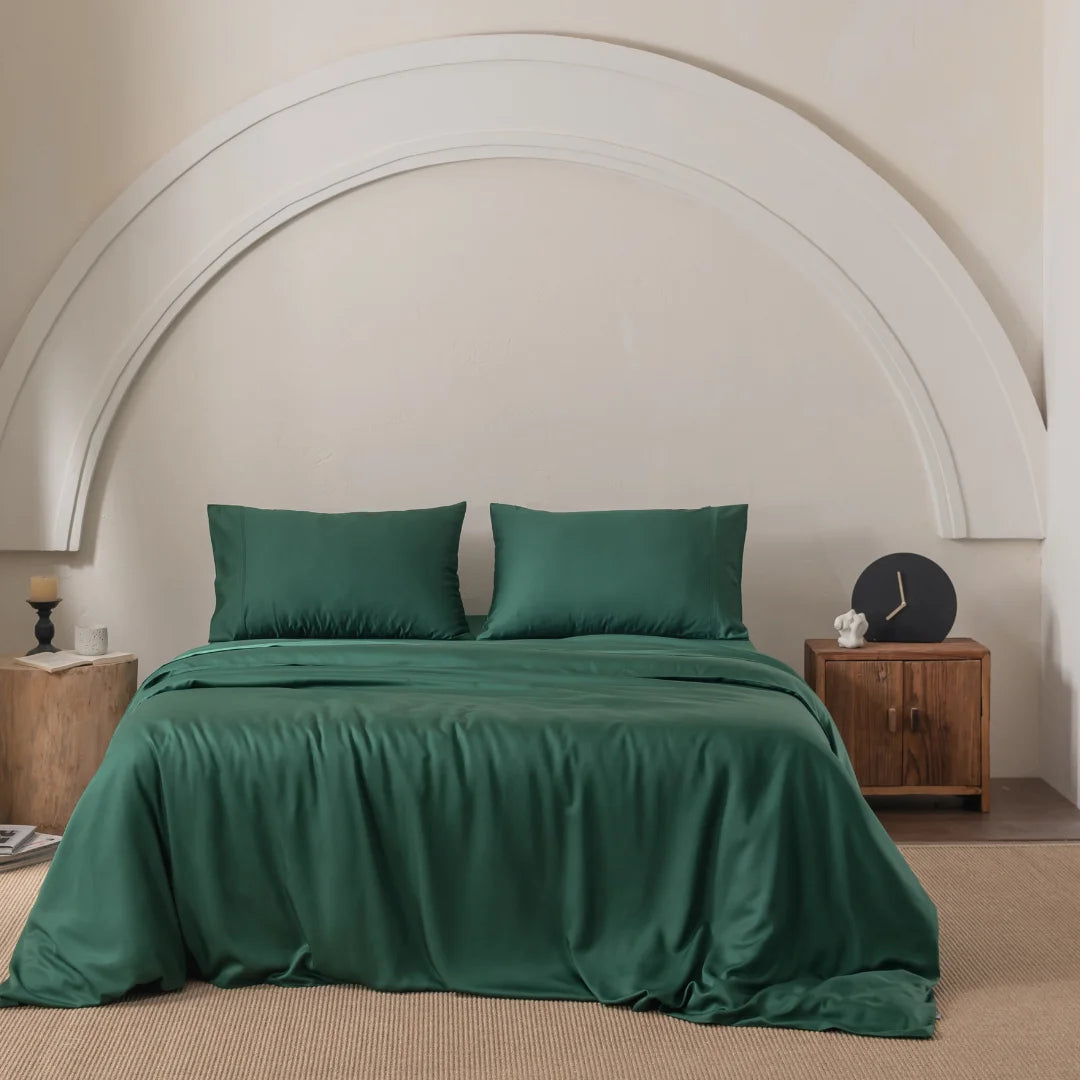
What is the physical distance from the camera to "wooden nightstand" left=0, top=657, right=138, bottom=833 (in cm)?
384

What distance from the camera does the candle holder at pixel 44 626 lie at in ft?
13.5

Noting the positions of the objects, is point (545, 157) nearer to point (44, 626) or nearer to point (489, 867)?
point (44, 626)

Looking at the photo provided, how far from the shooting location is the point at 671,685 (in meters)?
3.00

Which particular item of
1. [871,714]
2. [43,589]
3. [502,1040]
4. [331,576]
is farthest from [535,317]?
[502,1040]

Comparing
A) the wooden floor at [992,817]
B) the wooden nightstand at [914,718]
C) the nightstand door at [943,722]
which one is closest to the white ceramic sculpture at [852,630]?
the wooden nightstand at [914,718]

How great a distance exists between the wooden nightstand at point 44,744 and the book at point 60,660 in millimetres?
23

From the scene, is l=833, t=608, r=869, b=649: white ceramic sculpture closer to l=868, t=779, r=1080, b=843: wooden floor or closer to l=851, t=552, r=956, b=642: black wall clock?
l=851, t=552, r=956, b=642: black wall clock

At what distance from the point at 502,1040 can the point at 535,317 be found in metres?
2.69

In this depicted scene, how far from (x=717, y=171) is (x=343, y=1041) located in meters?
3.15

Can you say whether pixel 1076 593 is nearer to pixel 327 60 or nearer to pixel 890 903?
pixel 890 903

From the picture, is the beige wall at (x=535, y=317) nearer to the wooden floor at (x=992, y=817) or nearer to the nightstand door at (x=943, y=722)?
the wooden floor at (x=992, y=817)

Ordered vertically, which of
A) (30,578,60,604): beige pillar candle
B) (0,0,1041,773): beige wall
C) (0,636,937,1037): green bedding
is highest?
(0,0,1041,773): beige wall

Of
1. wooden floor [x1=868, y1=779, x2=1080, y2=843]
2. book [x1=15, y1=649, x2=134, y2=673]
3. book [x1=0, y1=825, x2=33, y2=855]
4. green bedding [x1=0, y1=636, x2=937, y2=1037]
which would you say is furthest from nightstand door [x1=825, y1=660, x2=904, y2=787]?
book [x1=0, y1=825, x2=33, y2=855]

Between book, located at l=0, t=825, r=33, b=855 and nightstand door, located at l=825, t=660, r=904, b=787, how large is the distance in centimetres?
246
